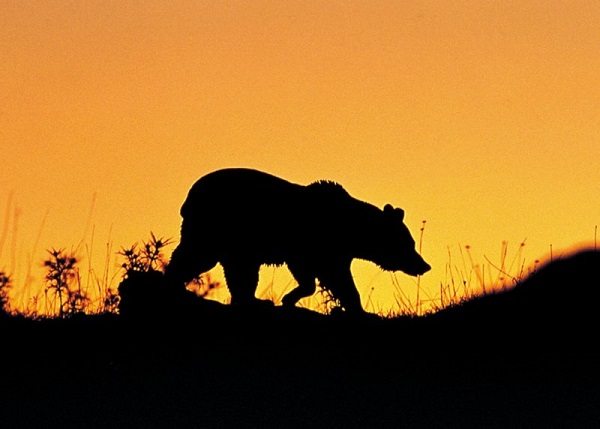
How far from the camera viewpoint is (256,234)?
42.5 feet

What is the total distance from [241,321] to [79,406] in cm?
229

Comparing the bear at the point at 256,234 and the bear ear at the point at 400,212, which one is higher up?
the bear ear at the point at 400,212

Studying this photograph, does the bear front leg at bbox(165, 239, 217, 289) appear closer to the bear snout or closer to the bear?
the bear

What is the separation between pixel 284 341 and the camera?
10703 mm

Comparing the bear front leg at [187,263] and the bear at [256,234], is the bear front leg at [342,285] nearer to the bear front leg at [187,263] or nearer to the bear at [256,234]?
the bear at [256,234]

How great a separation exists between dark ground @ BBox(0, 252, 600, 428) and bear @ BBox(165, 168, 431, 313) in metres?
0.87

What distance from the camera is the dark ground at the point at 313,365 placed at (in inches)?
353

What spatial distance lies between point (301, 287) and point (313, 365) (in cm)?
286

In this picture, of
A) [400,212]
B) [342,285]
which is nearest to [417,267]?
[400,212]

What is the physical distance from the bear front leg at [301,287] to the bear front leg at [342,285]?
125mm

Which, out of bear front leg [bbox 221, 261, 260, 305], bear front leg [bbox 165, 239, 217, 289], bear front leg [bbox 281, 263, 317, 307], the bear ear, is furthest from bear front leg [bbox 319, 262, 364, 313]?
bear front leg [bbox 165, 239, 217, 289]

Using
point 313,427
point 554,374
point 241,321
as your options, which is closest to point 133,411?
point 313,427

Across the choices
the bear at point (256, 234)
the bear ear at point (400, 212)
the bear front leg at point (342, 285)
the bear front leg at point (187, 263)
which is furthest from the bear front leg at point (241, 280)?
the bear ear at point (400, 212)

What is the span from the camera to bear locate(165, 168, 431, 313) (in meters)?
12.9
